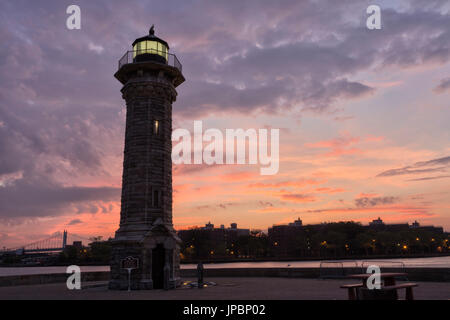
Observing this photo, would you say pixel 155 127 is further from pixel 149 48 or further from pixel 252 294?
pixel 252 294

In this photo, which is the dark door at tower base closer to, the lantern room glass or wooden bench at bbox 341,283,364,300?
the lantern room glass

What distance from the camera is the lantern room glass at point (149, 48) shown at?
89.9 ft

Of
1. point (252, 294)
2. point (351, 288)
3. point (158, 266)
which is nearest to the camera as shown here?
point (351, 288)

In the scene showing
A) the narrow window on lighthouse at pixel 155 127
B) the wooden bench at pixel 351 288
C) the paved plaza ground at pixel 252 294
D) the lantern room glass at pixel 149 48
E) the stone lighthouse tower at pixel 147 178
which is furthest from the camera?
the lantern room glass at pixel 149 48

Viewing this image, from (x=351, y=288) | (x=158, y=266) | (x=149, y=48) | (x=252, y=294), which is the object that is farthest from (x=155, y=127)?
(x=351, y=288)

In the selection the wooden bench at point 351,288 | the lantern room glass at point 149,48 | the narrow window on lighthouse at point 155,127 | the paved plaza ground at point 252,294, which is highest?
the lantern room glass at point 149,48

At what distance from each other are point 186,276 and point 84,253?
138745mm

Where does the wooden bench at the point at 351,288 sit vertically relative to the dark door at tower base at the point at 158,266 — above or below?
above

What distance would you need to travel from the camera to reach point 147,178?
24828 mm

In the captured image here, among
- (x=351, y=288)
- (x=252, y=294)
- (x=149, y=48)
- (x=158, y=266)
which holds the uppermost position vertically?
(x=149, y=48)

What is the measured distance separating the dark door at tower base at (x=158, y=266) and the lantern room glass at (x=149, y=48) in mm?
14351

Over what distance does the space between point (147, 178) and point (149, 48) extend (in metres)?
10.1

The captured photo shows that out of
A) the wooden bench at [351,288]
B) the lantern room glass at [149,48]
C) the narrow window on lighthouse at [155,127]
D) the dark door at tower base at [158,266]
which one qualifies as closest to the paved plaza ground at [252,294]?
the wooden bench at [351,288]

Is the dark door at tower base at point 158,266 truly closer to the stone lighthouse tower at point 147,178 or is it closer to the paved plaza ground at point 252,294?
the stone lighthouse tower at point 147,178
